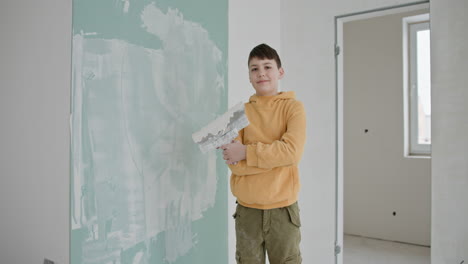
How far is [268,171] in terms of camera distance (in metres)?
1.29

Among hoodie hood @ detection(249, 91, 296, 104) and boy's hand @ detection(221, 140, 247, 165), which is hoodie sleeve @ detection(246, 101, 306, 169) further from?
hoodie hood @ detection(249, 91, 296, 104)

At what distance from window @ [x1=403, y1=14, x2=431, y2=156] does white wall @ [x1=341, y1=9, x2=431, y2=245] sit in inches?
5.2

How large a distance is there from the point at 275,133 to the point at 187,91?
1.72 feet

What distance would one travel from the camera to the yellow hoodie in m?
1.21

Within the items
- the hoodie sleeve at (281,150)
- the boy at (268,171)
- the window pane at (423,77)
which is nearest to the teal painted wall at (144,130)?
the boy at (268,171)

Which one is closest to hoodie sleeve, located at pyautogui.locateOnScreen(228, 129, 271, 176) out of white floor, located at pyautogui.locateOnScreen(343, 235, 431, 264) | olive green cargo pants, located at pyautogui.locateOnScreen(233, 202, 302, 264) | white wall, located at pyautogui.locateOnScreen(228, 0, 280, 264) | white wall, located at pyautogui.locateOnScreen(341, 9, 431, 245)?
olive green cargo pants, located at pyautogui.locateOnScreen(233, 202, 302, 264)

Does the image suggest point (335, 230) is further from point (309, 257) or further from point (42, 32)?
point (42, 32)

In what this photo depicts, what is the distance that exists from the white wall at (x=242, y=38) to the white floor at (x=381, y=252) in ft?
5.43

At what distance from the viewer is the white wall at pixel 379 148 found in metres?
3.42

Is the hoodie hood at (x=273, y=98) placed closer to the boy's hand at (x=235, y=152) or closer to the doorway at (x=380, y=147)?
the boy's hand at (x=235, y=152)
